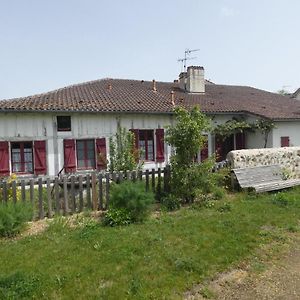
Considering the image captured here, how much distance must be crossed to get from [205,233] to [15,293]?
3.42m

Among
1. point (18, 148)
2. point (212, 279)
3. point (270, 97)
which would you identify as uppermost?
point (270, 97)

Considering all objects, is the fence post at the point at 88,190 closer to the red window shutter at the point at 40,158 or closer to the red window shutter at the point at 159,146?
the red window shutter at the point at 40,158

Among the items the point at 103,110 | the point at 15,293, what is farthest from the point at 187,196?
the point at 103,110

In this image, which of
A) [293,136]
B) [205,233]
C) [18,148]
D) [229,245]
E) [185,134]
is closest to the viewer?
[229,245]

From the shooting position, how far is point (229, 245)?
558 cm

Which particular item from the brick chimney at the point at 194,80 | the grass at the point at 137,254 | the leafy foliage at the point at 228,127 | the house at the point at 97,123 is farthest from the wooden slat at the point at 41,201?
the brick chimney at the point at 194,80

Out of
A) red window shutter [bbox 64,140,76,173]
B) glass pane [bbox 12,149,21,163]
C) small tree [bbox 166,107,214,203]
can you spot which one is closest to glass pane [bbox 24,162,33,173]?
glass pane [bbox 12,149,21,163]

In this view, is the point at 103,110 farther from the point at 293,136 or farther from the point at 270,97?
the point at 270,97

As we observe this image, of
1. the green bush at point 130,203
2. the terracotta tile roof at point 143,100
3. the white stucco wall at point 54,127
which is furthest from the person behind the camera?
the terracotta tile roof at point 143,100

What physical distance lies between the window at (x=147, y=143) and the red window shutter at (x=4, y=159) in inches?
238

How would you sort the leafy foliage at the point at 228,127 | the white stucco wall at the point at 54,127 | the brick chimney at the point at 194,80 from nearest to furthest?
the white stucco wall at the point at 54,127 < the leafy foliage at the point at 228,127 < the brick chimney at the point at 194,80

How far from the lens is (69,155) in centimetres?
1428

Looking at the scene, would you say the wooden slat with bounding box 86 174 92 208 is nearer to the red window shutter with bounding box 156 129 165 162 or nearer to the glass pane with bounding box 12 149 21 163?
the glass pane with bounding box 12 149 21 163

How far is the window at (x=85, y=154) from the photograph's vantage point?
1477 cm
